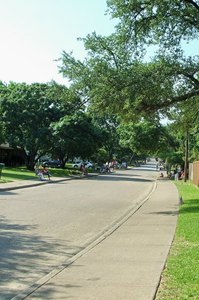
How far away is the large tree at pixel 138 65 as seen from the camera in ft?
43.0

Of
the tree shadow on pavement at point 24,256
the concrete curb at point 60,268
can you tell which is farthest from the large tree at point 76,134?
the tree shadow on pavement at point 24,256

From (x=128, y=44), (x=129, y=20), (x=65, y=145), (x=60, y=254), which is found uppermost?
(x=129, y=20)

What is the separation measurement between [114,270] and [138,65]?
9673mm

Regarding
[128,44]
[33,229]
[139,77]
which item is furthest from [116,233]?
[128,44]

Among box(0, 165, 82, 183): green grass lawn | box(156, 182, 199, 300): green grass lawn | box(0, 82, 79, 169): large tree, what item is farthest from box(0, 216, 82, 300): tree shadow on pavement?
box(0, 82, 79, 169): large tree

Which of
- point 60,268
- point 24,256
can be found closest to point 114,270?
point 60,268

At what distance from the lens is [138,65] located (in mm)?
13859

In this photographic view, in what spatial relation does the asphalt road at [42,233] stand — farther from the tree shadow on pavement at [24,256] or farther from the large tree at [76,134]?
the large tree at [76,134]

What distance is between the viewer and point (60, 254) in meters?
7.27

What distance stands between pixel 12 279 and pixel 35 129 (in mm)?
35268

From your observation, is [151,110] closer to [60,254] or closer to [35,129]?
[60,254]

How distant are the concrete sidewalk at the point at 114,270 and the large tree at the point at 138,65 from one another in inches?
218

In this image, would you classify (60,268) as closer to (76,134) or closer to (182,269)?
(182,269)

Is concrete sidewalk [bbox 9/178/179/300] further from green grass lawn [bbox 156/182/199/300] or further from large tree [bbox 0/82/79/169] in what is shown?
large tree [bbox 0/82/79/169]
